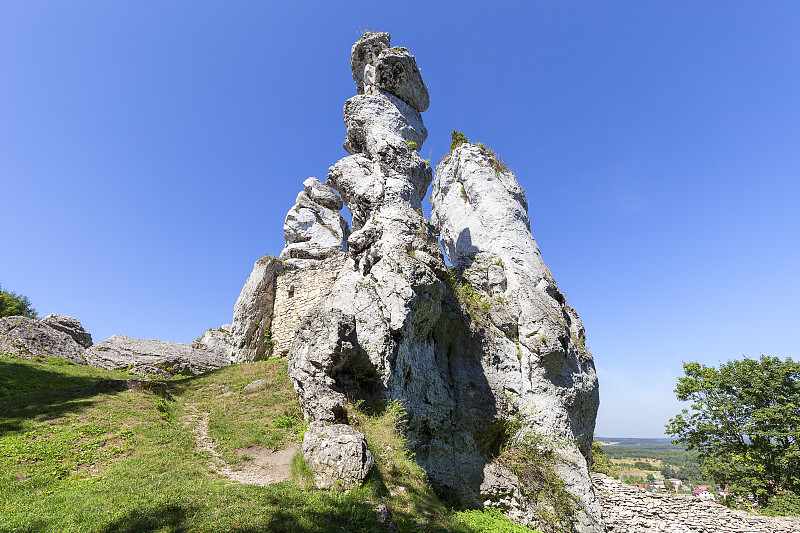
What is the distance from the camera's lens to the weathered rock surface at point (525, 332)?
13938 millimetres

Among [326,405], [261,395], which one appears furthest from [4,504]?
[261,395]

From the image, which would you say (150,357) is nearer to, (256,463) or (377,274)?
(256,463)

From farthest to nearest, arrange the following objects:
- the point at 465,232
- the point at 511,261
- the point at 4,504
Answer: the point at 465,232 < the point at 511,261 < the point at 4,504

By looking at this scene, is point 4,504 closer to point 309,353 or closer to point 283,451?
point 283,451

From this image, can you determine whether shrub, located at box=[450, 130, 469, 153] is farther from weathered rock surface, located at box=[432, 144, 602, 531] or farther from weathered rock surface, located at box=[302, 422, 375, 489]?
weathered rock surface, located at box=[302, 422, 375, 489]

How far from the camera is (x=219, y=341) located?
21.9 meters

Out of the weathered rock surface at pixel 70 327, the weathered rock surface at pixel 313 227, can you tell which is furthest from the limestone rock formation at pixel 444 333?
the weathered rock surface at pixel 70 327

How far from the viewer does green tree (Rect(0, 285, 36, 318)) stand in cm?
3294

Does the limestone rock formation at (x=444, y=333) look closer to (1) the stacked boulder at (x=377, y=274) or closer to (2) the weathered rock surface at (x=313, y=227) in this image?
(1) the stacked boulder at (x=377, y=274)

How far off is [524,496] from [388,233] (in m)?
10.6

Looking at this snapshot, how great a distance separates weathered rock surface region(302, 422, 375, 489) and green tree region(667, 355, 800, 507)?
75.2 feet

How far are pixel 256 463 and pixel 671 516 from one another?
16748mm

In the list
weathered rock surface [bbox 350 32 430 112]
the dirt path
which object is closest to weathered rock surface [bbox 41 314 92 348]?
the dirt path

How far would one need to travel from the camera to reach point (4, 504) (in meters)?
5.90
